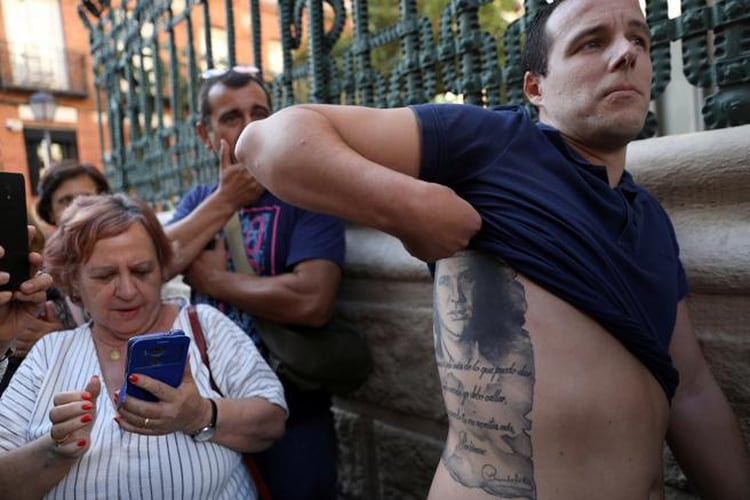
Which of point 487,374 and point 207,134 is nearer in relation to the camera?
point 487,374

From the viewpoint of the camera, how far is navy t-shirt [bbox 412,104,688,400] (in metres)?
1.18

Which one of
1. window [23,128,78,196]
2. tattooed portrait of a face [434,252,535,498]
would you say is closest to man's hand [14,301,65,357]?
tattooed portrait of a face [434,252,535,498]

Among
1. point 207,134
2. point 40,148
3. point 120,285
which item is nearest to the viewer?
point 120,285

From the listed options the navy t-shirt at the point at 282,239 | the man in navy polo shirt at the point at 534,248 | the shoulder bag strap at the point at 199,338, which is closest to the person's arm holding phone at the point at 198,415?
the shoulder bag strap at the point at 199,338

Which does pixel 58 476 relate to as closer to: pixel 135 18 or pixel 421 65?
pixel 421 65

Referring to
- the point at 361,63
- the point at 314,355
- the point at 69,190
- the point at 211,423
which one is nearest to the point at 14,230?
the point at 211,423

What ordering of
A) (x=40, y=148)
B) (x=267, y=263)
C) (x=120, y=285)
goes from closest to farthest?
(x=120, y=285) < (x=267, y=263) < (x=40, y=148)

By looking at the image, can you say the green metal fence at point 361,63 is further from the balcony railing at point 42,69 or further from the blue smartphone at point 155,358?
the balcony railing at point 42,69

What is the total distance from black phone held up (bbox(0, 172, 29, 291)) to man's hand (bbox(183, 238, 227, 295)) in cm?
76

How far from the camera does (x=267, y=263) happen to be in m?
2.29

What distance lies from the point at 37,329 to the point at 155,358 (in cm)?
105

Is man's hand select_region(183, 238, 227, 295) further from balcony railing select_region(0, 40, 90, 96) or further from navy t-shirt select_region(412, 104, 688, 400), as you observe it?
balcony railing select_region(0, 40, 90, 96)

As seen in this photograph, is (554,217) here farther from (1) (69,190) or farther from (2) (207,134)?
(1) (69,190)

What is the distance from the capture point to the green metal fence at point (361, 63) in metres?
1.67
